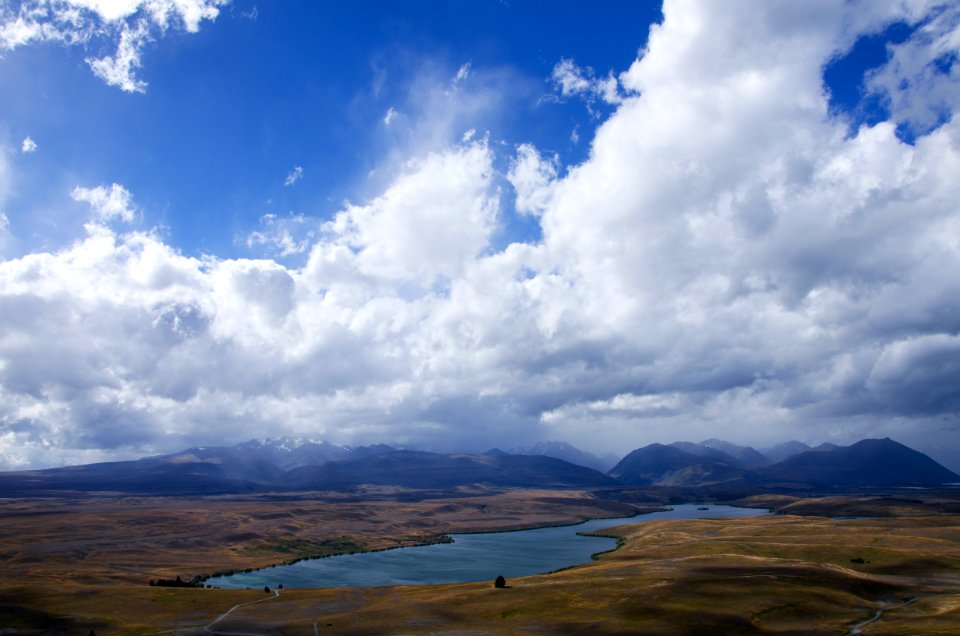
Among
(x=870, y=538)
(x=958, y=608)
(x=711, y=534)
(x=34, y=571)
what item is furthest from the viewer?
(x=711, y=534)

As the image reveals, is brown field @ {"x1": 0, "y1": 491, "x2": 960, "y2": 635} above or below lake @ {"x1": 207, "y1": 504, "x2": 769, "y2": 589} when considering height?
above

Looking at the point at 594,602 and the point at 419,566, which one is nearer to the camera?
the point at 594,602

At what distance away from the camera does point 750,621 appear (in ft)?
224

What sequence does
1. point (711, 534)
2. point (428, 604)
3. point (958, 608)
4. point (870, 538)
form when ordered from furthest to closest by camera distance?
point (711, 534)
point (870, 538)
point (428, 604)
point (958, 608)

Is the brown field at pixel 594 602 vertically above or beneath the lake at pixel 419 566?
above

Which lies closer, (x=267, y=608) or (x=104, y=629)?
(x=104, y=629)

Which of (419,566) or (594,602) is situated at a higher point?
(594,602)

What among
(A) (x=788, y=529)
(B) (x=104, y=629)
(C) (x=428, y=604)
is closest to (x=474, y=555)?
(A) (x=788, y=529)

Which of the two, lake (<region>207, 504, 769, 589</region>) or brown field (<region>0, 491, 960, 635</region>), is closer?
brown field (<region>0, 491, 960, 635</region>)

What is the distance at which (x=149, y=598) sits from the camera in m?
91.9

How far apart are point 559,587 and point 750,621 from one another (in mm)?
28365

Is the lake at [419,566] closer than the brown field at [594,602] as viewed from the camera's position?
No

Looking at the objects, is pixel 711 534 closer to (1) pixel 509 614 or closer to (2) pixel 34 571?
(1) pixel 509 614

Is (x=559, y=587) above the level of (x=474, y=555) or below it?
above
